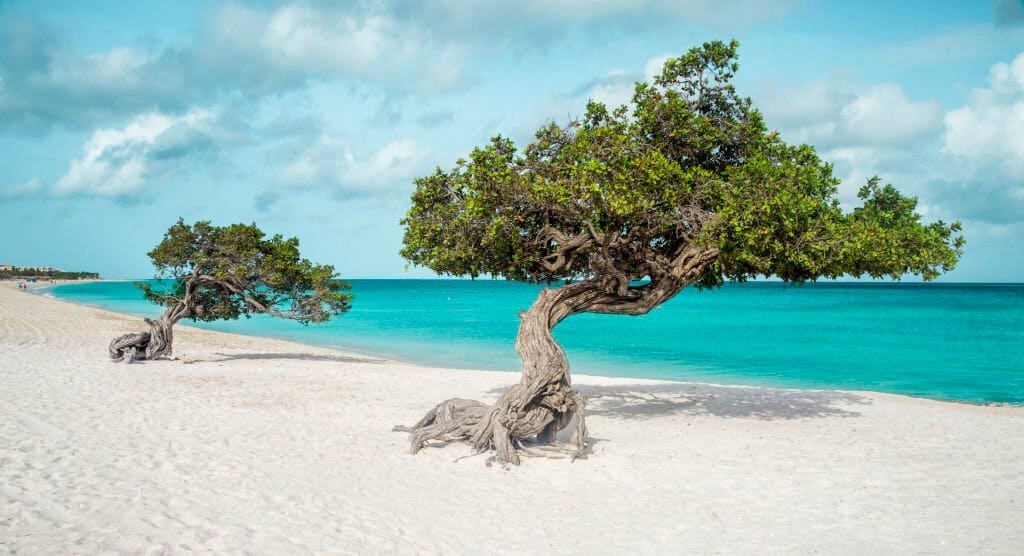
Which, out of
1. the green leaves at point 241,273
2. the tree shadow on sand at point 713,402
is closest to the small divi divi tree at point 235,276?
the green leaves at point 241,273

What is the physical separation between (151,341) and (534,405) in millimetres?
16122

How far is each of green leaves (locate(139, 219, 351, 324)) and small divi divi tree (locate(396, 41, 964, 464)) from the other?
10.5 metres

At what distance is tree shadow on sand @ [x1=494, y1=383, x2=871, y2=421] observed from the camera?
49.6 feet

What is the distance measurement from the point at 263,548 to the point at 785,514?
6.03 metres

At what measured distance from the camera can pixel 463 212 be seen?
1212 cm

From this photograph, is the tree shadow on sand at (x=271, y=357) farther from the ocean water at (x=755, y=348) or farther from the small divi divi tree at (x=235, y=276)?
the ocean water at (x=755, y=348)

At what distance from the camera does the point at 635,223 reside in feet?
38.6

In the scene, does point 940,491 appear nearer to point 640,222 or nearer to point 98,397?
point 640,222

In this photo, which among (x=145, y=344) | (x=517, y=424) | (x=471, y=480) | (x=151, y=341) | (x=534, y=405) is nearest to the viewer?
(x=471, y=480)

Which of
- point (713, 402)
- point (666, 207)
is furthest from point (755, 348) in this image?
point (666, 207)

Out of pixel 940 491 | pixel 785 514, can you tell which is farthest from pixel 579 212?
pixel 940 491

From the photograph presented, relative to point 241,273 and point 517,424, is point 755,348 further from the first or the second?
point 517,424

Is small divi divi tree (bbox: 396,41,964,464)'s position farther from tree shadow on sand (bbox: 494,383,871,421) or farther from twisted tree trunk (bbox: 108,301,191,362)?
twisted tree trunk (bbox: 108,301,191,362)

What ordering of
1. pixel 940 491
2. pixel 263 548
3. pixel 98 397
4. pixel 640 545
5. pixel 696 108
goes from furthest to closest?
pixel 98 397
pixel 696 108
pixel 940 491
pixel 640 545
pixel 263 548
